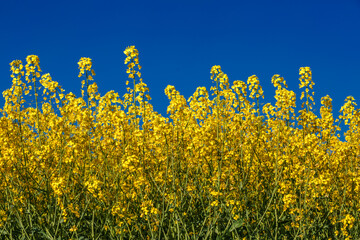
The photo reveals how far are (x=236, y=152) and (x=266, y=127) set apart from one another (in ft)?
4.68

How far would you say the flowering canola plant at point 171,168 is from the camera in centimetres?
522

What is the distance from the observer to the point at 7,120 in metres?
6.32

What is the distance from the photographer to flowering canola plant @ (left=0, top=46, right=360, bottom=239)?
5223mm

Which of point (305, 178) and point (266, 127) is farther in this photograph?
point (266, 127)

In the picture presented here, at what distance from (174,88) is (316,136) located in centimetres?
202

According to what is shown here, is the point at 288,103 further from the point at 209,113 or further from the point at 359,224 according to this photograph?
the point at 359,224

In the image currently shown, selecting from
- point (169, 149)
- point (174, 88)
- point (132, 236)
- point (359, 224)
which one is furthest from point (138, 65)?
point (359, 224)

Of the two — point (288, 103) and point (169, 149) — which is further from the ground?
point (288, 103)

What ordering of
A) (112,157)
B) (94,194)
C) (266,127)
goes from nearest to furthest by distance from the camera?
(94,194) → (112,157) → (266,127)

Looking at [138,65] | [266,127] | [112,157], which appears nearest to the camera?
[138,65]

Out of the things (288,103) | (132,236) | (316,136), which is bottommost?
(132,236)

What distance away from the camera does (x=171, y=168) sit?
5.67 m

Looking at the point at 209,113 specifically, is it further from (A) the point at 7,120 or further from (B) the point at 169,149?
(A) the point at 7,120

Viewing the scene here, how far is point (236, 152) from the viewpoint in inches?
230
